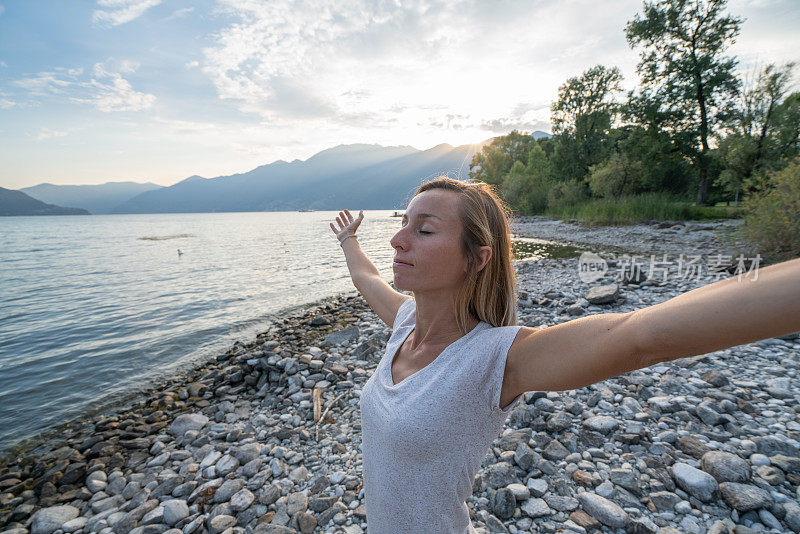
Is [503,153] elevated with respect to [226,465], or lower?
elevated

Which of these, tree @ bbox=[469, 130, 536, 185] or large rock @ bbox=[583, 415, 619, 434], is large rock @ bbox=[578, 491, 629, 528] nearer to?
large rock @ bbox=[583, 415, 619, 434]

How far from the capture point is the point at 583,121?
45.5m

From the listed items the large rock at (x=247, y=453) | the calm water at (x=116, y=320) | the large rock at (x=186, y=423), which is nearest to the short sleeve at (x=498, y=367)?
the large rock at (x=247, y=453)

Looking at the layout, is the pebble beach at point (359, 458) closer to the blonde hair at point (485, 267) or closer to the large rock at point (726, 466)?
the large rock at point (726, 466)

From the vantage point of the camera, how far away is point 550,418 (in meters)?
4.26

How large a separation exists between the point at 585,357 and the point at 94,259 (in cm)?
3737

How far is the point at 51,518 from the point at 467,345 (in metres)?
5.37

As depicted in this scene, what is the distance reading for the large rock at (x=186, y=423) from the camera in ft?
17.2

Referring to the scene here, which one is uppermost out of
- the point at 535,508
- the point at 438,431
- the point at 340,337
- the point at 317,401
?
the point at 438,431

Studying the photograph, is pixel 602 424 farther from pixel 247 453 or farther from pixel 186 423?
pixel 186 423

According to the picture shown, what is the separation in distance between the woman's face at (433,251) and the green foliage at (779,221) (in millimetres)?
14325

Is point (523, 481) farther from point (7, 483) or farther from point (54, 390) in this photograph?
point (54, 390)

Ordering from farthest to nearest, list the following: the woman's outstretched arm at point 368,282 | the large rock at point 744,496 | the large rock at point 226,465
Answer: the large rock at point 226,465
the large rock at point 744,496
the woman's outstretched arm at point 368,282

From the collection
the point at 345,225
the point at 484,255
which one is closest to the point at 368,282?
the point at 345,225
